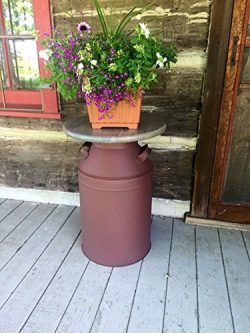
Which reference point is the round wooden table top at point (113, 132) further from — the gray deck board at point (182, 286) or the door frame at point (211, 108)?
the gray deck board at point (182, 286)

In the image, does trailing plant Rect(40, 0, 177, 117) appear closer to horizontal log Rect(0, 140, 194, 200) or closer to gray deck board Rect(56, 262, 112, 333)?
horizontal log Rect(0, 140, 194, 200)

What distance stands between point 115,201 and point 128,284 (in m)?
0.47

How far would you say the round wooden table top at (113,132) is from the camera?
58.4 inches

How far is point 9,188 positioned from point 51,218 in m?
0.54

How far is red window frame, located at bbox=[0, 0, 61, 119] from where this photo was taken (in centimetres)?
199

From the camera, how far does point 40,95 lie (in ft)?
7.38

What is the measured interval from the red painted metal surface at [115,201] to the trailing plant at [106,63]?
0.31 metres

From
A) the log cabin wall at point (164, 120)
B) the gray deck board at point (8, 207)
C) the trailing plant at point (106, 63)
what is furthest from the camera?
the gray deck board at point (8, 207)

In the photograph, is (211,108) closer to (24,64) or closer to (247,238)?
(247,238)

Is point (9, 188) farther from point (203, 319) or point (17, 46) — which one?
point (203, 319)

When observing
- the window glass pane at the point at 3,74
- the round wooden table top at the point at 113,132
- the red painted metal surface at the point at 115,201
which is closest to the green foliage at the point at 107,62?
the round wooden table top at the point at 113,132

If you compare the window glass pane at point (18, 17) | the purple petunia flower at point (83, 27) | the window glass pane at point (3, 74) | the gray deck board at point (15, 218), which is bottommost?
the gray deck board at point (15, 218)

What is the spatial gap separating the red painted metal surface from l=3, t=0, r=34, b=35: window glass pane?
1.04 meters

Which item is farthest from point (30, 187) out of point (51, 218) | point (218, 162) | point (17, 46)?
point (218, 162)
